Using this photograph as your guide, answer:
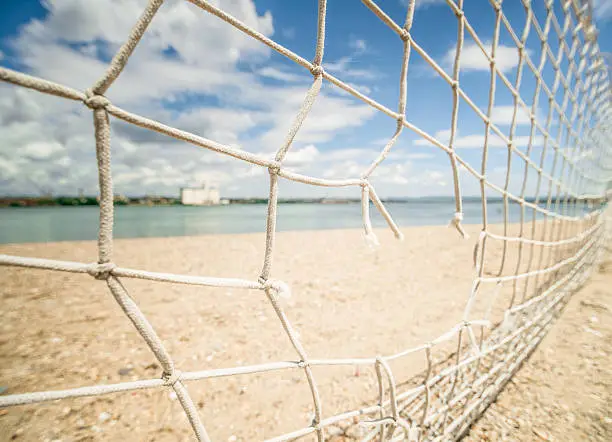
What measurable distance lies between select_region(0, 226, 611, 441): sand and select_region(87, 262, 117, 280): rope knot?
1.19 metres

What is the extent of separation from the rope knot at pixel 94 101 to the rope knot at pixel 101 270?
0.28m

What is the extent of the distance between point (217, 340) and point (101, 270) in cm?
187

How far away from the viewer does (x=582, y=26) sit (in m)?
2.68

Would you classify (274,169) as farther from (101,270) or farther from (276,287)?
(101,270)

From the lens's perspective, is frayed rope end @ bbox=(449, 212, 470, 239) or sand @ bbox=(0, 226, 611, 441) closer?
frayed rope end @ bbox=(449, 212, 470, 239)

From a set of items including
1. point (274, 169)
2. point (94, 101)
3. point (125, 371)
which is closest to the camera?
point (94, 101)

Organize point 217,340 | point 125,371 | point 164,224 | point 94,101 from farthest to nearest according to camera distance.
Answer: point 164,224, point 217,340, point 125,371, point 94,101

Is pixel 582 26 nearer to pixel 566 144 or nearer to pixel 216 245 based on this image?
pixel 566 144

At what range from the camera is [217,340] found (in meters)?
2.16

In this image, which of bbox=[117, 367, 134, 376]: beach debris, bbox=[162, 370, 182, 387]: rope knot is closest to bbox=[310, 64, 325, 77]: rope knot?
bbox=[162, 370, 182, 387]: rope knot

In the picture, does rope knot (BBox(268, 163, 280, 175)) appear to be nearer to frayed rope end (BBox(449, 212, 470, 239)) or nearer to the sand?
frayed rope end (BBox(449, 212, 470, 239))

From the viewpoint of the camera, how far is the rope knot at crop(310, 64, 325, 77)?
79 cm

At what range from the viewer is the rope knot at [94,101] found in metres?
0.48

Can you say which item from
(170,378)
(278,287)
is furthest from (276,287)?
(170,378)
